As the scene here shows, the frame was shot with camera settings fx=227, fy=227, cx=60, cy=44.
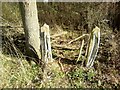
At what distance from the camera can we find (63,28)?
16.9ft

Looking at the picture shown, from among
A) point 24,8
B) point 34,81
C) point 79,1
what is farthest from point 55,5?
point 34,81

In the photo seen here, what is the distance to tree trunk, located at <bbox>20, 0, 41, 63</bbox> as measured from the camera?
147 inches

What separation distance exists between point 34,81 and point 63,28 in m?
1.65

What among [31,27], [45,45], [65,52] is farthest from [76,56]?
[31,27]

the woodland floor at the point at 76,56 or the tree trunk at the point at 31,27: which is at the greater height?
the tree trunk at the point at 31,27

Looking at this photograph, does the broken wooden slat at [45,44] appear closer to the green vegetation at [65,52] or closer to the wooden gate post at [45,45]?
the wooden gate post at [45,45]

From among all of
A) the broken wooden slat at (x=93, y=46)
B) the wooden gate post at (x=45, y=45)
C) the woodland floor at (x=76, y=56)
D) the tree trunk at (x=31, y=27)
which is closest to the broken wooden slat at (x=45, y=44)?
the wooden gate post at (x=45, y=45)

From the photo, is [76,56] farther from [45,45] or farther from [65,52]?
[45,45]

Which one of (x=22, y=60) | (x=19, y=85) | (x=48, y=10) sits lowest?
(x=19, y=85)

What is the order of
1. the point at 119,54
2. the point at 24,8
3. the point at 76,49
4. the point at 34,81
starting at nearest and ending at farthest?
the point at 24,8 → the point at 34,81 → the point at 119,54 → the point at 76,49

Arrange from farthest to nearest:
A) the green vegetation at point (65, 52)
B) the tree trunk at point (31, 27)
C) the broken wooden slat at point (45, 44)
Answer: the green vegetation at point (65, 52) → the tree trunk at point (31, 27) → the broken wooden slat at point (45, 44)

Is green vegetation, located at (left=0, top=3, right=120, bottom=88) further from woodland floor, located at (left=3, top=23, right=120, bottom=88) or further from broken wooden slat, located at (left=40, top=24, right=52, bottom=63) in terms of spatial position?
broken wooden slat, located at (left=40, top=24, right=52, bottom=63)

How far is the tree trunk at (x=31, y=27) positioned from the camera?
147 inches

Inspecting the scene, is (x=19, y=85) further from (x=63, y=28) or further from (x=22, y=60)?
(x=63, y=28)
